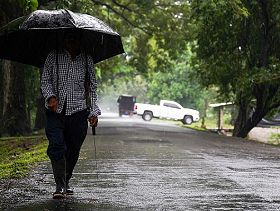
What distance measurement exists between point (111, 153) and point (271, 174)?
363 cm

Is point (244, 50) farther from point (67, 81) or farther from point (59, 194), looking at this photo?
point (59, 194)

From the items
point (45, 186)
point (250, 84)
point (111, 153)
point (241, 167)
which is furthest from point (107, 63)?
point (45, 186)

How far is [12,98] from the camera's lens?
14.2m

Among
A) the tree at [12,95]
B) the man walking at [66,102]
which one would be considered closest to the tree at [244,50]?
the tree at [12,95]

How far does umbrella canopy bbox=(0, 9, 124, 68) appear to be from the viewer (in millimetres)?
4883

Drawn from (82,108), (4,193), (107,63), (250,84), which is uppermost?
(107,63)

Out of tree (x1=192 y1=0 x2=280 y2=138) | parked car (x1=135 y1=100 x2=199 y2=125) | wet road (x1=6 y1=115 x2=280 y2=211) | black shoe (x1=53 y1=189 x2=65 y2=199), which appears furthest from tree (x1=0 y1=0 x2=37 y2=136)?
parked car (x1=135 y1=100 x2=199 y2=125)

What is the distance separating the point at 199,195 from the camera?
5.02 m

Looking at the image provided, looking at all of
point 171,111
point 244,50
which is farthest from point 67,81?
point 171,111

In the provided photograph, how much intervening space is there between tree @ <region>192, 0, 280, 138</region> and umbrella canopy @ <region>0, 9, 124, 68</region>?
35.2ft

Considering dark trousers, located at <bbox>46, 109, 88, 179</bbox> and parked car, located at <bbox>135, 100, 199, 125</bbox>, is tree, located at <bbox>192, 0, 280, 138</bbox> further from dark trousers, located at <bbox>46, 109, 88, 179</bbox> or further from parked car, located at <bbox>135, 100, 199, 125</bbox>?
parked car, located at <bbox>135, 100, 199, 125</bbox>

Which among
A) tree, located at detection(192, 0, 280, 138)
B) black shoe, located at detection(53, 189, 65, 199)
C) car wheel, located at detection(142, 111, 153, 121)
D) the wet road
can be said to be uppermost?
tree, located at detection(192, 0, 280, 138)

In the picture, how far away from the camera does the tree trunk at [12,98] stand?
14.1 metres

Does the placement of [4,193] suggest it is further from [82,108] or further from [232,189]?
[232,189]
